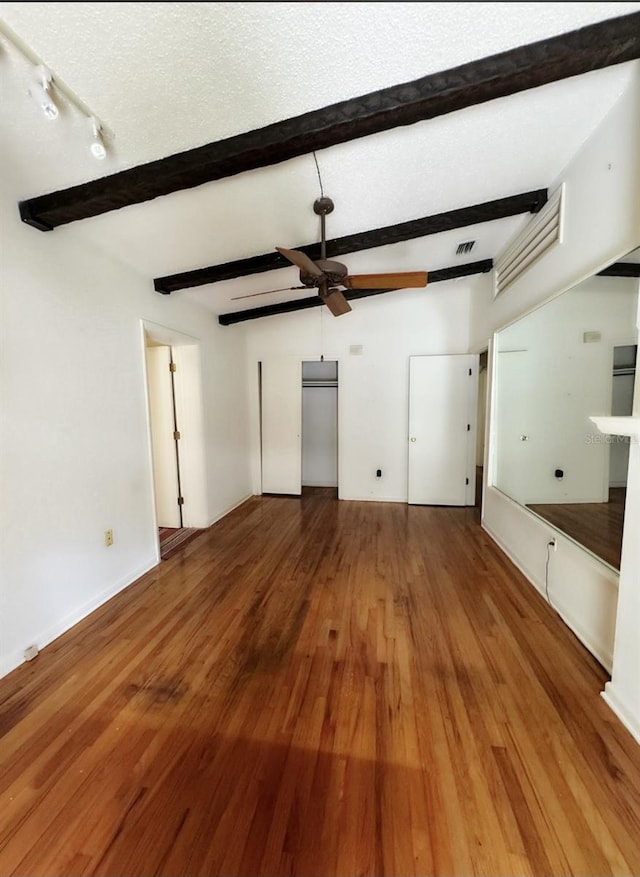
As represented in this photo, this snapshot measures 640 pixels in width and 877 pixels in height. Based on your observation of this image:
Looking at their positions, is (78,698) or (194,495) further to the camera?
(194,495)

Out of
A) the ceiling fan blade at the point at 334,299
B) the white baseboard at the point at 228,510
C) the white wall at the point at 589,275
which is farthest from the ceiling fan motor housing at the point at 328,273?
the white baseboard at the point at 228,510

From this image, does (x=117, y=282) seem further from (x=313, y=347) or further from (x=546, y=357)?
(x=546, y=357)

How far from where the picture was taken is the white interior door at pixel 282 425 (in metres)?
4.67

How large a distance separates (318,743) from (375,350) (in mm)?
3985

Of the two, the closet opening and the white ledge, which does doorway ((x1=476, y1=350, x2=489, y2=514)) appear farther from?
the white ledge

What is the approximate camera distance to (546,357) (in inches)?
90.4

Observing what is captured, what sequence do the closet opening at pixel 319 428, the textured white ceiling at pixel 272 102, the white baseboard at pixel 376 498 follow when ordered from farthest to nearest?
the closet opening at pixel 319 428, the white baseboard at pixel 376 498, the textured white ceiling at pixel 272 102

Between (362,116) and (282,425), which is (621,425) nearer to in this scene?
(362,116)

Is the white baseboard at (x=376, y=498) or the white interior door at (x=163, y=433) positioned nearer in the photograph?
the white interior door at (x=163, y=433)

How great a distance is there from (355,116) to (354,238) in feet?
4.07

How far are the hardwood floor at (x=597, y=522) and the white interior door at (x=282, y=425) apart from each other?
3221 mm

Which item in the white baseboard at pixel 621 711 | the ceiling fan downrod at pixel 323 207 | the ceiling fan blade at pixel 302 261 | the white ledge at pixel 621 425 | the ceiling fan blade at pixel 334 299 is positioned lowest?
the white baseboard at pixel 621 711

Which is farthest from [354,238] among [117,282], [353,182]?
[117,282]

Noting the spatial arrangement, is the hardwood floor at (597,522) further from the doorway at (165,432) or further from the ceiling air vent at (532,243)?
the doorway at (165,432)
